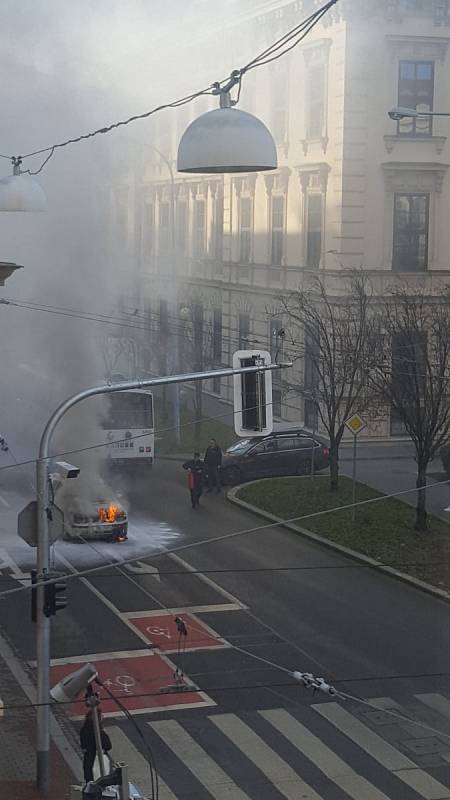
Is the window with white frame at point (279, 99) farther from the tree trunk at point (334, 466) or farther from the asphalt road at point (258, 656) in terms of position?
the asphalt road at point (258, 656)

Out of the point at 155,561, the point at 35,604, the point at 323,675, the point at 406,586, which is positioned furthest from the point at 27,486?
the point at 35,604

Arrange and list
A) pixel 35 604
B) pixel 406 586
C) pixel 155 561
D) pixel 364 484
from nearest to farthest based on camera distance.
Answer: pixel 35 604, pixel 406 586, pixel 155 561, pixel 364 484

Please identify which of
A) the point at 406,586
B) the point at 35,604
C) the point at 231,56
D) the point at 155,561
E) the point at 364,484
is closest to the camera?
the point at 35,604

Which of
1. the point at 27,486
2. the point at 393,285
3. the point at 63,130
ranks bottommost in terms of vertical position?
the point at 27,486

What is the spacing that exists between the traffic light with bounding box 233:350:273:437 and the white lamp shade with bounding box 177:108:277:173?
2.88 metres

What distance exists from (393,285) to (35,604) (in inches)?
480

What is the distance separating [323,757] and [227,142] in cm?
562

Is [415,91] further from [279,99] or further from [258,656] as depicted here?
[258,656]

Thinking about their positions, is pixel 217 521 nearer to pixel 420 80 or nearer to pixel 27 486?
pixel 27 486

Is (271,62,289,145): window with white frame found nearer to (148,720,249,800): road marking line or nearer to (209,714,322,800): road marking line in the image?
(209,714,322,800): road marking line

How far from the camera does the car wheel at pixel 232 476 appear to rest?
69.4 feet

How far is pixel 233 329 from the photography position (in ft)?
72.5

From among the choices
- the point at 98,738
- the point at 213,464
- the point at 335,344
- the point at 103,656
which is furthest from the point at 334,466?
the point at 98,738

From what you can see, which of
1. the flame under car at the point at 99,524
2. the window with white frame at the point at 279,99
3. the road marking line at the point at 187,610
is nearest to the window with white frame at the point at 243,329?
the window with white frame at the point at 279,99
